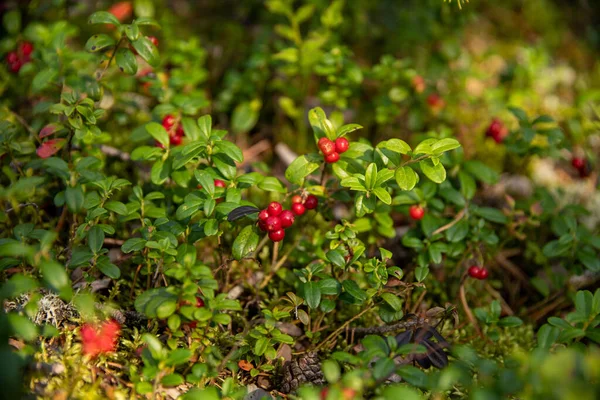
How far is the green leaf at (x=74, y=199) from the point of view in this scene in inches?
93.4

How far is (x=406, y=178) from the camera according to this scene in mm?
2486

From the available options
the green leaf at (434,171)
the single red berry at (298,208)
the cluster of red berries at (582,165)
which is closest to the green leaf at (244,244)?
the single red berry at (298,208)

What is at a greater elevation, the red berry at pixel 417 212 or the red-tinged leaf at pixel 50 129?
the red-tinged leaf at pixel 50 129

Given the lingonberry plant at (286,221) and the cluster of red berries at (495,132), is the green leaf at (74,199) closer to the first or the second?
the lingonberry plant at (286,221)

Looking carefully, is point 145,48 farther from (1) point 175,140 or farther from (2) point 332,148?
(2) point 332,148

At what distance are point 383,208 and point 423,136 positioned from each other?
0.64 metres

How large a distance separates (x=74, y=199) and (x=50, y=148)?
50cm

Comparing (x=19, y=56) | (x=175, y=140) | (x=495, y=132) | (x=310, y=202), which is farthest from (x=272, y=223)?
(x=19, y=56)

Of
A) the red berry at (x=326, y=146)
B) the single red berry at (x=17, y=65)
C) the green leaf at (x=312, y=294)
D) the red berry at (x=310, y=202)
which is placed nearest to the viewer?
the green leaf at (x=312, y=294)

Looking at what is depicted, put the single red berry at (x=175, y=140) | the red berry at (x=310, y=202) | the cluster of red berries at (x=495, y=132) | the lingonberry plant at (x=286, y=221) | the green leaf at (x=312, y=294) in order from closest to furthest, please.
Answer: the lingonberry plant at (x=286, y=221) → the green leaf at (x=312, y=294) → the red berry at (x=310, y=202) → the single red berry at (x=175, y=140) → the cluster of red berries at (x=495, y=132)

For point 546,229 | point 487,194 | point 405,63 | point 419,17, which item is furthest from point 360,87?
point 546,229

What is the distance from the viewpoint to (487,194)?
3721mm

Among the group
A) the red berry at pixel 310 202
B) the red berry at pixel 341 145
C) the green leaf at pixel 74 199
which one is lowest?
the red berry at pixel 310 202

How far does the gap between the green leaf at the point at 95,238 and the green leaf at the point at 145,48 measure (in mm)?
941
